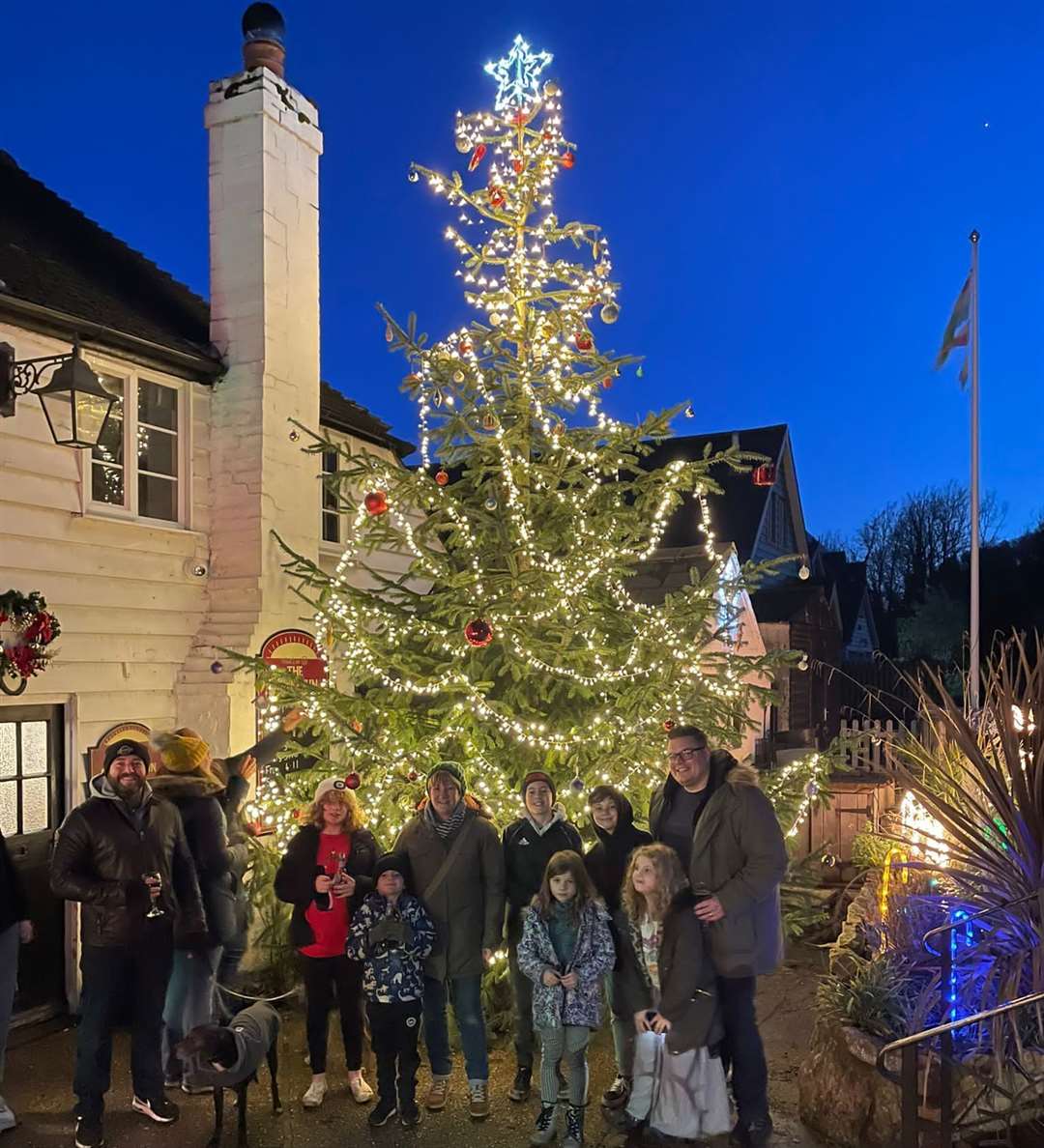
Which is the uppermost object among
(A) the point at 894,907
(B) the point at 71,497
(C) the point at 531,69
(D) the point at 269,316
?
(C) the point at 531,69

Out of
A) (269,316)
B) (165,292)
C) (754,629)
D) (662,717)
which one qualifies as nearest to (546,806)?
(662,717)

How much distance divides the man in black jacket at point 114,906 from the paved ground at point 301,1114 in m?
0.34

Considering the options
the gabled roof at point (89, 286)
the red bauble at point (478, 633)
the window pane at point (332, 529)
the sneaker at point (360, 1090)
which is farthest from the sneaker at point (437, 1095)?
the window pane at point (332, 529)

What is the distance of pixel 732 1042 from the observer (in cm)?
446

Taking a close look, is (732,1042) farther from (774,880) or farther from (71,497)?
(71,497)

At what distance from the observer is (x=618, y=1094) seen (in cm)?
500

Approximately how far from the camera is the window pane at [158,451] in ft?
24.0

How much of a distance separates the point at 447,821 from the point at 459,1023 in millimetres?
1067

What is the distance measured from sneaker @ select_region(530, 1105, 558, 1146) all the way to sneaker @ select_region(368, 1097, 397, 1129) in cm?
74

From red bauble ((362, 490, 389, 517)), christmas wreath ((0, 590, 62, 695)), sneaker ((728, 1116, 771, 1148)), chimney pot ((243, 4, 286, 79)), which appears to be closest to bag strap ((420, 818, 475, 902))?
sneaker ((728, 1116, 771, 1148))

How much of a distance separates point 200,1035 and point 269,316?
5480mm

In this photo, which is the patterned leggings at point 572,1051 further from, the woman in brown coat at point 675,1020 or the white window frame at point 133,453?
the white window frame at point 133,453

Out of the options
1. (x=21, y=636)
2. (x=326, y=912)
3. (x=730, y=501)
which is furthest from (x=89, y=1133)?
(x=730, y=501)

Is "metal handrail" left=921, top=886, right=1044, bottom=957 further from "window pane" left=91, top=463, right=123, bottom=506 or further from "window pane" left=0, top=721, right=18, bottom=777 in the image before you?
"window pane" left=91, top=463, right=123, bottom=506
